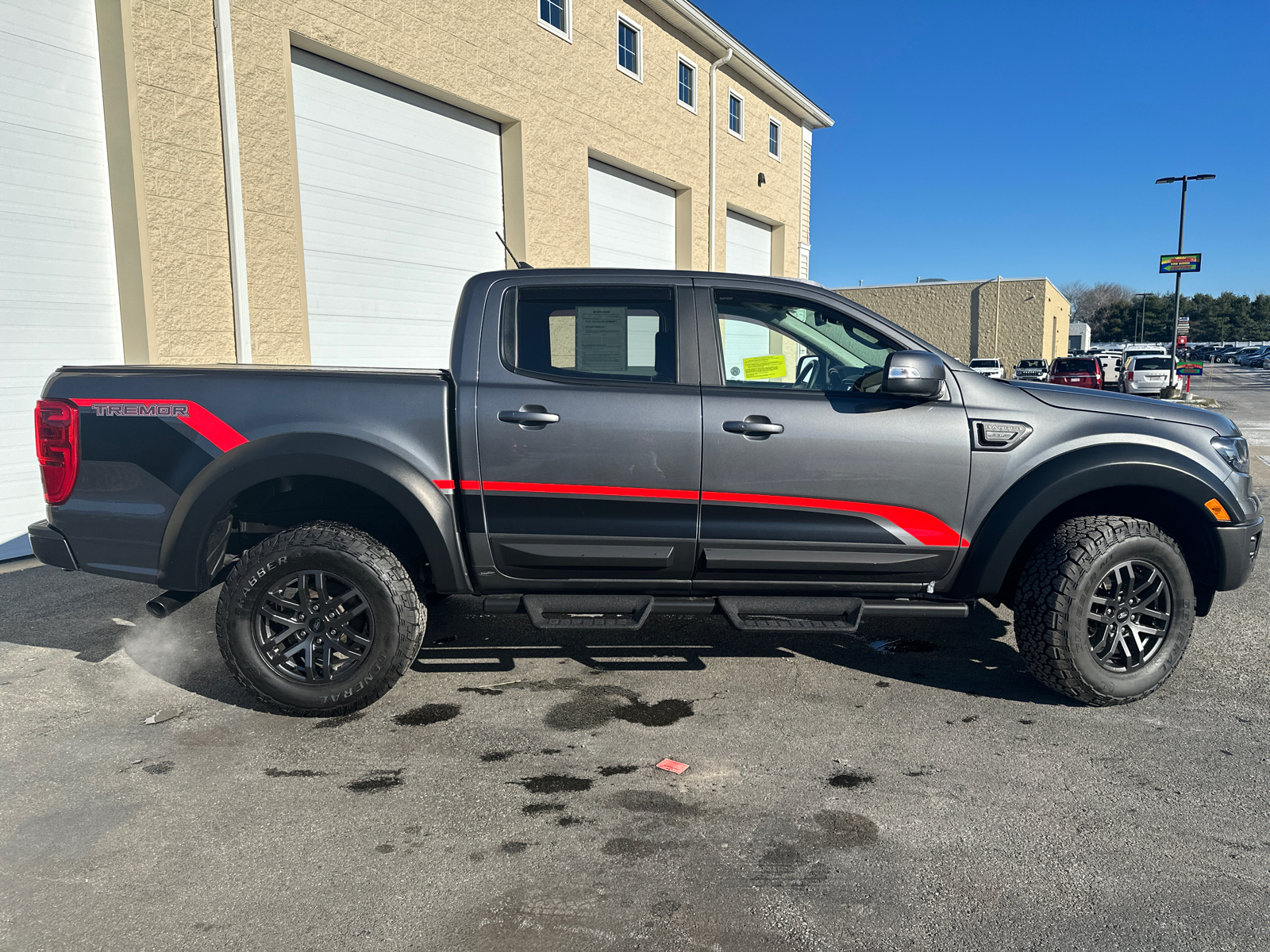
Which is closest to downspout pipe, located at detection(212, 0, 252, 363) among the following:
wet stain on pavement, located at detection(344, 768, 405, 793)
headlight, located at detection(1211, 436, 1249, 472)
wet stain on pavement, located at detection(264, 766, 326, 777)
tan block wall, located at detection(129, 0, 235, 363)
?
tan block wall, located at detection(129, 0, 235, 363)

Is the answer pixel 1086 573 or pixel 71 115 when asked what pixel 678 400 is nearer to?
pixel 1086 573

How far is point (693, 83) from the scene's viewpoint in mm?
16219

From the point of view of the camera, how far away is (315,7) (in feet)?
28.3

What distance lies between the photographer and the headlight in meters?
3.88

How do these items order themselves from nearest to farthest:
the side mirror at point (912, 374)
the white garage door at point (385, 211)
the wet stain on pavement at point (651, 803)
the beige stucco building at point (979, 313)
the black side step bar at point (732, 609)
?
1. the wet stain on pavement at point (651, 803)
2. the side mirror at point (912, 374)
3. the black side step bar at point (732, 609)
4. the white garage door at point (385, 211)
5. the beige stucco building at point (979, 313)

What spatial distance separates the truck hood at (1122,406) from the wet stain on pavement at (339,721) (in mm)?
3380

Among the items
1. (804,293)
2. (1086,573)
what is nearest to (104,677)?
(804,293)

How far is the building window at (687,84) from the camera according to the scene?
1587cm

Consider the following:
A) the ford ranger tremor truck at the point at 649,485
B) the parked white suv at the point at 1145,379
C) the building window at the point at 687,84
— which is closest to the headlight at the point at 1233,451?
the ford ranger tremor truck at the point at 649,485

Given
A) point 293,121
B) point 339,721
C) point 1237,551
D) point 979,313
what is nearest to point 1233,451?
point 1237,551

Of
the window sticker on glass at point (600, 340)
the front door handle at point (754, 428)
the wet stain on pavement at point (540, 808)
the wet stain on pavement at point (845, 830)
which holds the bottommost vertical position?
the wet stain on pavement at point (845, 830)

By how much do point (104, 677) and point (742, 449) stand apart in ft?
11.4

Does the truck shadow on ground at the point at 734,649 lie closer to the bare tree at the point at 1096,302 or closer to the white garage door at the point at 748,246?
the white garage door at the point at 748,246

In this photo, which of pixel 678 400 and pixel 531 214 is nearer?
pixel 678 400
